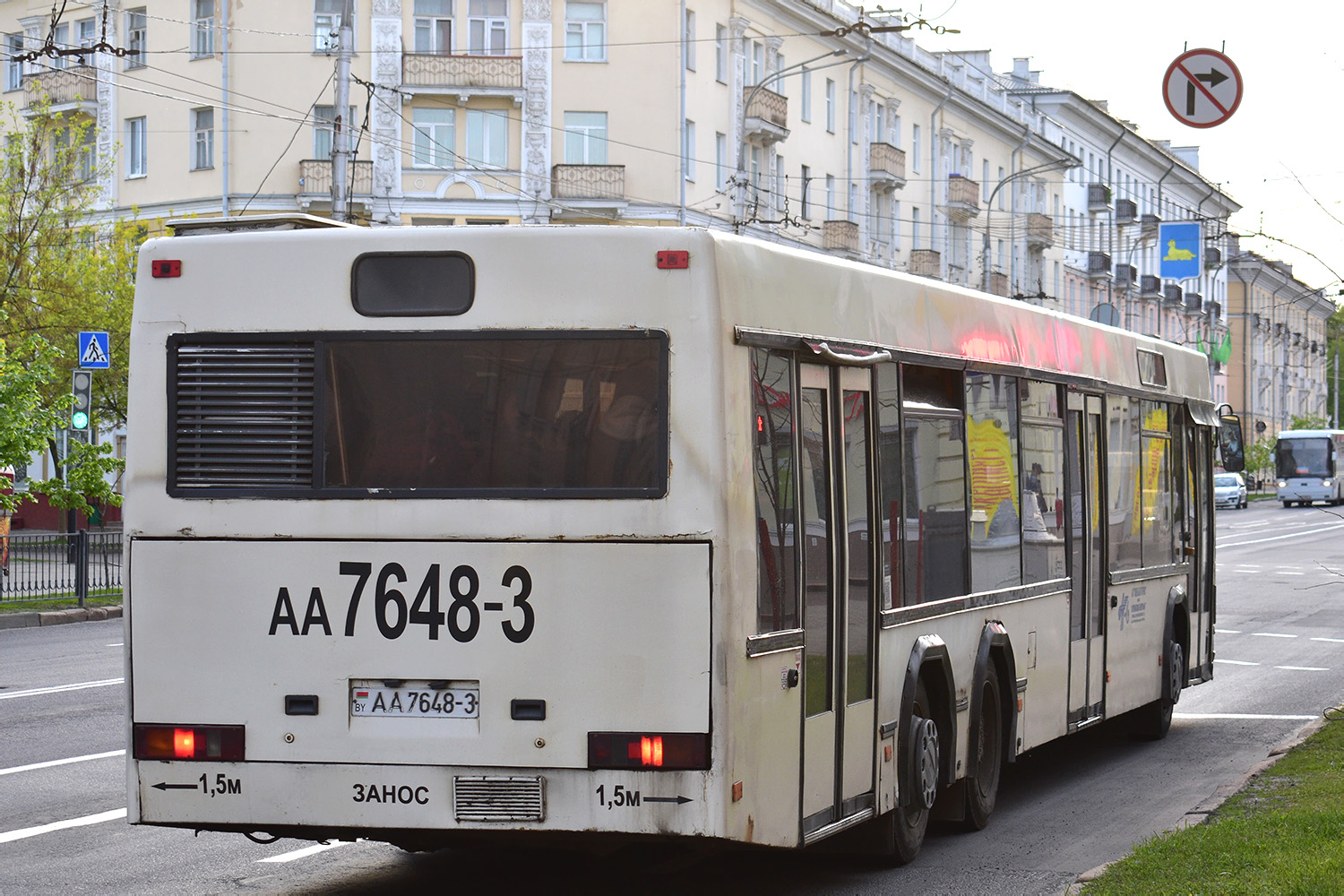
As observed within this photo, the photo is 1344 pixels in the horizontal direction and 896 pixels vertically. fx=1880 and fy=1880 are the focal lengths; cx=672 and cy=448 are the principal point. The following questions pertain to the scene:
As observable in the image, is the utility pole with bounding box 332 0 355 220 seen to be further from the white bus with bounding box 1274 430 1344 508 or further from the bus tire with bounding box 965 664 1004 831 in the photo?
the white bus with bounding box 1274 430 1344 508

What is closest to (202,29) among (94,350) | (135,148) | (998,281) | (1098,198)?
(135,148)

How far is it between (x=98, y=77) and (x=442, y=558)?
46.9 meters

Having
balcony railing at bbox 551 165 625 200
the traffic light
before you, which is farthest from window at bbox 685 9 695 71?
the traffic light

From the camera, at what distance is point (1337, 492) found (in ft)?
275

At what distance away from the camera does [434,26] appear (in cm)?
4672

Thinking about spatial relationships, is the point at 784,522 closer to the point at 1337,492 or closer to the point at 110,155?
the point at 110,155

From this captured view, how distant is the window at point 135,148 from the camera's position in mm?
49353

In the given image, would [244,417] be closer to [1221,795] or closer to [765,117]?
[1221,795]

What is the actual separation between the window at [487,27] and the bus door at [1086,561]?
3693cm

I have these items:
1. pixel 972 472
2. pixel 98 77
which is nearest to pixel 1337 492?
pixel 98 77

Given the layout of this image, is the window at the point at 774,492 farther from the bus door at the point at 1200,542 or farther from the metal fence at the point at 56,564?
the metal fence at the point at 56,564

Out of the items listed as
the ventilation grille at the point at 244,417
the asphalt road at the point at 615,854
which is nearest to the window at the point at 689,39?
the asphalt road at the point at 615,854

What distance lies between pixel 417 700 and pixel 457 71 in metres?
40.7

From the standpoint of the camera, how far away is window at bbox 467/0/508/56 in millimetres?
46812
